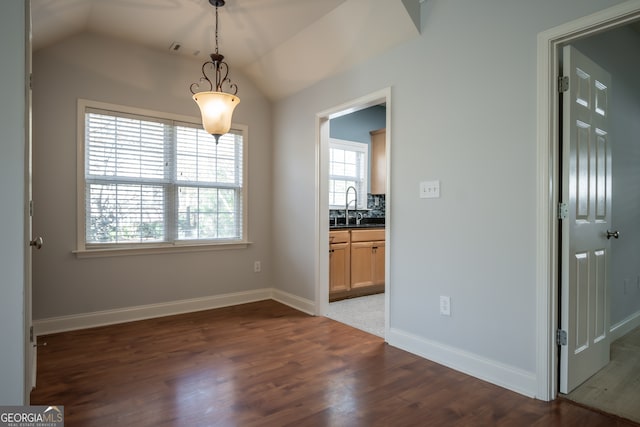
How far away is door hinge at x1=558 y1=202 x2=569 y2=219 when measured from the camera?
2.11 meters

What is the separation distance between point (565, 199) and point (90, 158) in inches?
150

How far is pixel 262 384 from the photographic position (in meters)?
2.32

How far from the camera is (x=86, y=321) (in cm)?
341

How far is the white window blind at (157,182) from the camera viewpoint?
3.48m

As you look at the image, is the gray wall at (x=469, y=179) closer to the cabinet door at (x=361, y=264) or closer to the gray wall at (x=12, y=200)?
the cabinet door at (x=361, y=264)

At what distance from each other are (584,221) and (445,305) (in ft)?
3.33

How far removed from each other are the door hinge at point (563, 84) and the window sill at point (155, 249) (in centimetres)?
335

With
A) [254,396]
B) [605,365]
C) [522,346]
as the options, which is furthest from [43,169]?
[605,365]

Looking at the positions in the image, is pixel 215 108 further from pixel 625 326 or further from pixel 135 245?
pixel 625 326

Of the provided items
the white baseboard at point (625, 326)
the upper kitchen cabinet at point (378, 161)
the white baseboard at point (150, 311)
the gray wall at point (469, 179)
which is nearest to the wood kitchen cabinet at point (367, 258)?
the white baseboard at point (150, 311)

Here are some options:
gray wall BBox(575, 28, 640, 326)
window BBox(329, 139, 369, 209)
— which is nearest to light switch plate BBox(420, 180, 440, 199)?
gray wall BBox(575, 28, 640, 326)

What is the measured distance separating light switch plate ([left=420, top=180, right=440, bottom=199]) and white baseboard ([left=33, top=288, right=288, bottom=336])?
195 cm

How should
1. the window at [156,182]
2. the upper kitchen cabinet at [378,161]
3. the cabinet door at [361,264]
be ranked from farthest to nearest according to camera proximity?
the upper kitchen cabinet at [378,161] < the cabinet door at [361,264] < the window at [156,182]

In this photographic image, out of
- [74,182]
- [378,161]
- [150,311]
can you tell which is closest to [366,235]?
[378,161]
